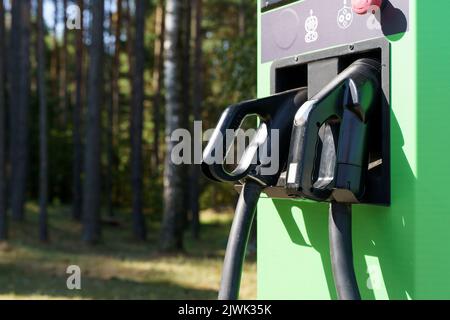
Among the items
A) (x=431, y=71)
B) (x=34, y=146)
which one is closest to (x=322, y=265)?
(x=431, y=71)

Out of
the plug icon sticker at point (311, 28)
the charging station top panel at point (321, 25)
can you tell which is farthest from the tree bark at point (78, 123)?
the plug icon sticker at point (311, 28)

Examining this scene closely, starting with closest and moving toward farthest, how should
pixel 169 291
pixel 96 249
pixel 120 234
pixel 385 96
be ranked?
1. pixel 385 96
2. pixel 169 291
3. pixel 96 249
4. pixel 120 234

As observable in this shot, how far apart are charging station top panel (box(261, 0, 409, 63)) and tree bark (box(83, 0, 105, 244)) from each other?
11.3 m

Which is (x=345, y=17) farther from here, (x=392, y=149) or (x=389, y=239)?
(x=389, y=239)

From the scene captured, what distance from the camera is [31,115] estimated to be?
2409cm

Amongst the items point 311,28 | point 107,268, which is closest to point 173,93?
point 107,268

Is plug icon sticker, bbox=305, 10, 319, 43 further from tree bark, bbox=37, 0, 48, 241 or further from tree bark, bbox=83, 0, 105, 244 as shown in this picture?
tree bark, bbox=37, 0, 48, 241

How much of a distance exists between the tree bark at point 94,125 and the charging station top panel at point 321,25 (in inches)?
443

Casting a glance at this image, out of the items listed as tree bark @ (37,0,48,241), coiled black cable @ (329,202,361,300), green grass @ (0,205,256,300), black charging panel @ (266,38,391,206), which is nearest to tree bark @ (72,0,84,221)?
green grass @ (0,205,256,300)

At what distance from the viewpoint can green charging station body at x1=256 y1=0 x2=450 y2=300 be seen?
197 cm

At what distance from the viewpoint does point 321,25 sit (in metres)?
2.32
